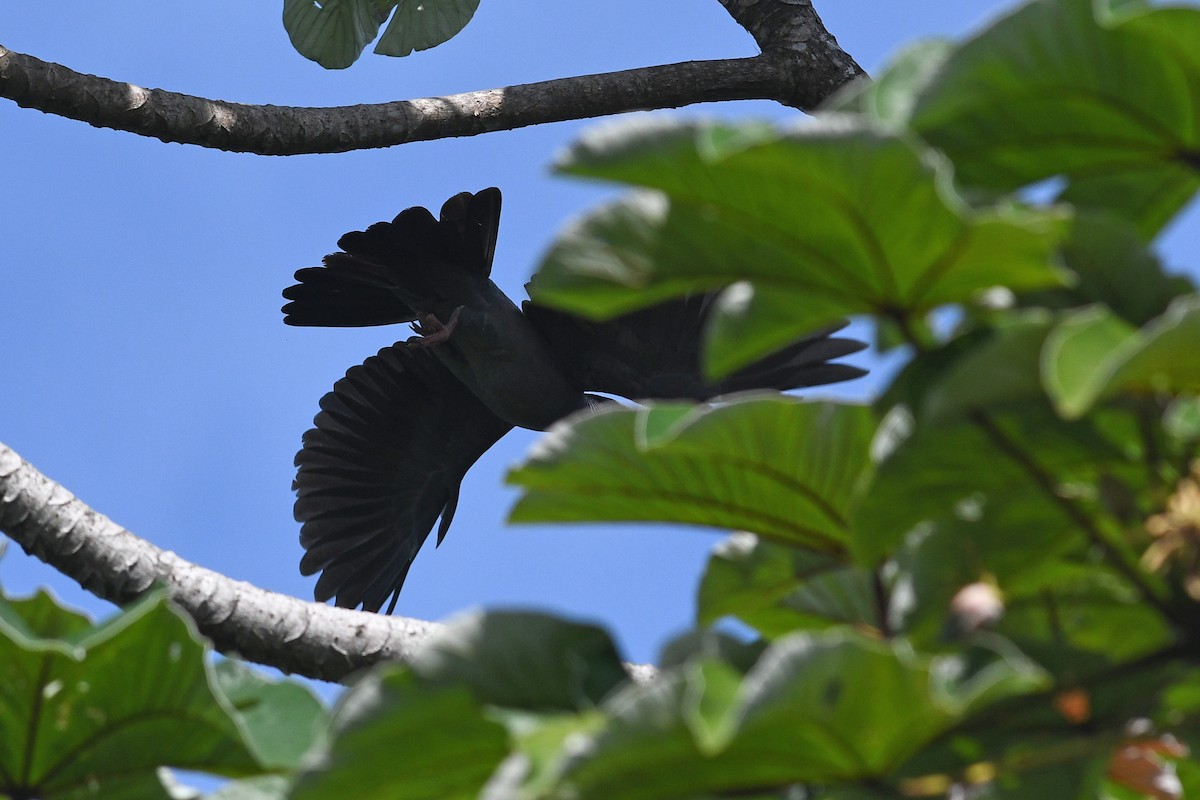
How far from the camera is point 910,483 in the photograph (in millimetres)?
637

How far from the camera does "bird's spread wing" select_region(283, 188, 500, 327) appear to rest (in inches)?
138

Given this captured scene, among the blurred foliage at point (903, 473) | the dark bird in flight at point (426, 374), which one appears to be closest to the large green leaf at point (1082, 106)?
the blurred foliage at point (903, 473)

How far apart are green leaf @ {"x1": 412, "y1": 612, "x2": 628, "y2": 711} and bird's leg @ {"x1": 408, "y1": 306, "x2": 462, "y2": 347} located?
282cm

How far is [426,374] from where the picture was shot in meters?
4.07

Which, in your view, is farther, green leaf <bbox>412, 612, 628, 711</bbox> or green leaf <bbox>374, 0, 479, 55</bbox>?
green leaf <bbox>374, 0, 479, 55</bbox>

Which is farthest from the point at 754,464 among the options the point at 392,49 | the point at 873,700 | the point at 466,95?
the point at 392,49

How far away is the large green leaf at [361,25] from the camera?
12.8ft

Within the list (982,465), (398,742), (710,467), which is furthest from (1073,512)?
(398,742)

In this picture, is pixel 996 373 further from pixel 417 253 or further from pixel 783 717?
pixel 417 253

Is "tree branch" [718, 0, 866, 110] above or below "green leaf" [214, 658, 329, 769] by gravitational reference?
above

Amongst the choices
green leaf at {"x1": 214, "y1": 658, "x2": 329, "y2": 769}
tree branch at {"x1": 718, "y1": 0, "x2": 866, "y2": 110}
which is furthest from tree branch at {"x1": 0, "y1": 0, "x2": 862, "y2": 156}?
green leaf at {"x1": 214, "y1": 658, "x2": 329, "y2": 769}

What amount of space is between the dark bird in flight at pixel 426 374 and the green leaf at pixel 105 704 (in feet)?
7.24

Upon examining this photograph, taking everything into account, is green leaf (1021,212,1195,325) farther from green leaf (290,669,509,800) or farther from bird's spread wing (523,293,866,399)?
bird's spread wing (523,293,866,399)

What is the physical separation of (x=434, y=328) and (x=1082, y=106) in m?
2.92
